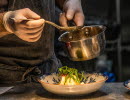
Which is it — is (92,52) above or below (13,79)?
above

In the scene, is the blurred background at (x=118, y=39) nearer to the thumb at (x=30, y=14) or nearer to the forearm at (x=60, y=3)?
the forearm at (x=60, y=3)

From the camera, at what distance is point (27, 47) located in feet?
5.44

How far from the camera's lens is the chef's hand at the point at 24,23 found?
1279 mm

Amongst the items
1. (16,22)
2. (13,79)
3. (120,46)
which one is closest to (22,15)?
(16,22)

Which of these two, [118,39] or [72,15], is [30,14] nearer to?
[72,15]

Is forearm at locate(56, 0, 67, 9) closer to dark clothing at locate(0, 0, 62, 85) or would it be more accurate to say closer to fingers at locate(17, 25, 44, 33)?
dark clothing at locate(0, 0, 62, 85)

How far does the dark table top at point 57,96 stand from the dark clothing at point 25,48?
24 centimetres

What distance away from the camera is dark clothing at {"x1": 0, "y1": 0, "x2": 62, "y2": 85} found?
163cm

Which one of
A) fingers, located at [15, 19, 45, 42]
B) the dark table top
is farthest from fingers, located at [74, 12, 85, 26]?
the dark table top

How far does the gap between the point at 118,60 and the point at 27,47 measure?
2.45m

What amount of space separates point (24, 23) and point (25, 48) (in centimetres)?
40

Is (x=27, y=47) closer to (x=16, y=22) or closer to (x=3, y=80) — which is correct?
(x=3, y=80)

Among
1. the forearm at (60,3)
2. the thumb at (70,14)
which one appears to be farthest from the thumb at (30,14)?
the forearm at (60,3)

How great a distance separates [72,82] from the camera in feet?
4.29
